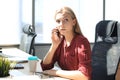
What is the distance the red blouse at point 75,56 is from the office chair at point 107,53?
60 centimetres

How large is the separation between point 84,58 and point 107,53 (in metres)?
0.80

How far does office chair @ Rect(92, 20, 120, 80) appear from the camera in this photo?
2391mm

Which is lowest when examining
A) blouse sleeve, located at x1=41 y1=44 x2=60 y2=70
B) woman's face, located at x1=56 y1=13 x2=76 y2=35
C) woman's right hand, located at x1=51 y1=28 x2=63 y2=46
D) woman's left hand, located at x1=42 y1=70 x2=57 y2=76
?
woman's left hand, located at x1=42 y1=70 x2=57 y2=76

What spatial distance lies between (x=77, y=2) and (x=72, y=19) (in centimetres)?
254

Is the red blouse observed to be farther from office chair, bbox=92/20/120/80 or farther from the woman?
office chair, bbox=92/20/120/80

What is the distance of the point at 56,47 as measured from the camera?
2.00 m

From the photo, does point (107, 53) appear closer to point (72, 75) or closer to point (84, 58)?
point (84, 58)

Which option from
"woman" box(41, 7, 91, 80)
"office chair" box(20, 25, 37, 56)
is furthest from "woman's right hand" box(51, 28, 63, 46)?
"office chair" box(20, 25, 37, 56)

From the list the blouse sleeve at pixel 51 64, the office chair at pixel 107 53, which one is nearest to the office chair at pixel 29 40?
the office chair at pixel 107 53

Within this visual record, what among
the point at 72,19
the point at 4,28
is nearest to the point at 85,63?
the point at 72,19

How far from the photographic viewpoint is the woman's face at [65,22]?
1833mm

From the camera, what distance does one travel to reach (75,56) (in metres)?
1.85

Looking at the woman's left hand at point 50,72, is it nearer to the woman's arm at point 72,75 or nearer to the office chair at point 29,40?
the woman's arm at point 72,75

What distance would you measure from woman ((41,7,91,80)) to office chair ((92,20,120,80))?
1.98 ft
